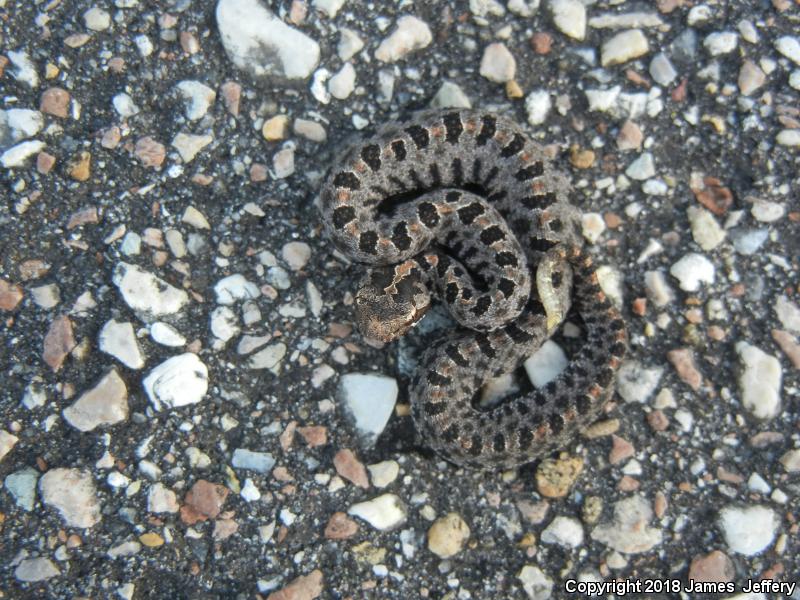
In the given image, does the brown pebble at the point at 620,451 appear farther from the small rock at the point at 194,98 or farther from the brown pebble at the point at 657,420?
the small rock at the point at 194,98

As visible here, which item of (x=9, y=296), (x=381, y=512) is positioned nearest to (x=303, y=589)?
(x=381, y=512)

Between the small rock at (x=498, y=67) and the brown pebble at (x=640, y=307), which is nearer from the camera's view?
the brown pebble at (x=640, y=307)

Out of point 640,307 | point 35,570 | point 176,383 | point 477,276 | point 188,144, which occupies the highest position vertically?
point 188,144

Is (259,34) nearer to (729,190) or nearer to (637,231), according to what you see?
(637,231)

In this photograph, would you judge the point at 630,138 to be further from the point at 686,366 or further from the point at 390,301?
the point at 390,301

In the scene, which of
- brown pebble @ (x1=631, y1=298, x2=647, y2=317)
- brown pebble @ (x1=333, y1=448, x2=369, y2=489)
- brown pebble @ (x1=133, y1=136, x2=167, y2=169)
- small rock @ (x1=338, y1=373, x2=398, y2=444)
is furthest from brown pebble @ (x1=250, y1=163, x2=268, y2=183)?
brown pebble @ (x1=631, y1=298, x2=647, y2=317)

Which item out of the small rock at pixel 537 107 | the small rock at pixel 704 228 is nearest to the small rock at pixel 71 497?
the small rock at pixel 537 107

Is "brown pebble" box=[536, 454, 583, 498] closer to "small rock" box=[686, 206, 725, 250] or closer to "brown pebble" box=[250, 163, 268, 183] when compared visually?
"small rock" box=[686, 206, 725, 250]
